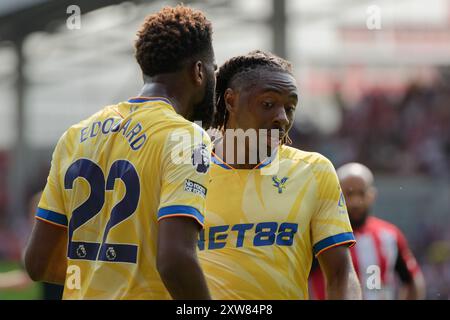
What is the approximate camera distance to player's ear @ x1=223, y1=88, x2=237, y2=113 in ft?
13.4

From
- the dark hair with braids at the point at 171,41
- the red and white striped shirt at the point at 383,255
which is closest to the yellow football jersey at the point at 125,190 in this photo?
the dark hair with braids at the point at 171,41

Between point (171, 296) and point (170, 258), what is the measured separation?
0.55 feet

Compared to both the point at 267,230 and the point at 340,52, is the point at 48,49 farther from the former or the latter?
the point at 267,230

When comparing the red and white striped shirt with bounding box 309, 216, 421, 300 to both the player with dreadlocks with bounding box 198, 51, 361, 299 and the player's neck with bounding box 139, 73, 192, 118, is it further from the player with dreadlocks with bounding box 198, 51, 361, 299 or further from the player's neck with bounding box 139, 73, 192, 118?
the player's neck with bounding box 139, 73, 192, 118

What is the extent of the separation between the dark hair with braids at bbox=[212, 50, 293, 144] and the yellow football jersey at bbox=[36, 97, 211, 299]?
0.76 metres

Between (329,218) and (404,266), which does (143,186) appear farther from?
(404,266)

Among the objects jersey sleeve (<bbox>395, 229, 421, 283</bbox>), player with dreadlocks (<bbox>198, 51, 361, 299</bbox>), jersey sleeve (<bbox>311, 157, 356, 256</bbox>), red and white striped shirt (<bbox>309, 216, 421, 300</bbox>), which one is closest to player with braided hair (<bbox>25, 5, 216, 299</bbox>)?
player with dreadlocks (<bbox>198, 51, 361, 299</bbox>)

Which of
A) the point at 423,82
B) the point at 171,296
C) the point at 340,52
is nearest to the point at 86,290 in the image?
the point at 171,296

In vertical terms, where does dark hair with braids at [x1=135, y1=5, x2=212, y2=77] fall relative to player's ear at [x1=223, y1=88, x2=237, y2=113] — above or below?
above

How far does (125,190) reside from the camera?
326cm

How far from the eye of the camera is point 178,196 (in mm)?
3127

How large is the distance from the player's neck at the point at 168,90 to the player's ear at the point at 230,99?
639mm

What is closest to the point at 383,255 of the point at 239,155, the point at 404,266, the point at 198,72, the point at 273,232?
the point at 404,266

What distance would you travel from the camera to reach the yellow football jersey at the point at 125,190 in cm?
319
